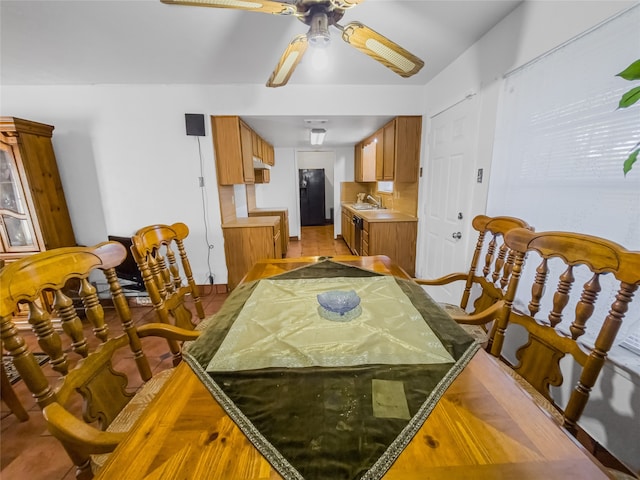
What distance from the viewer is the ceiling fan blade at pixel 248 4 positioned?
1.03m

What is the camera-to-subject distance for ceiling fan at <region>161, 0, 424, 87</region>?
1053 millimetres

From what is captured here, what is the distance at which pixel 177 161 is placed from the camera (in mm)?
2785

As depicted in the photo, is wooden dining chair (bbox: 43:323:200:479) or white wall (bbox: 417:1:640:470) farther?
white wall (bbox: 417:1:640:470)

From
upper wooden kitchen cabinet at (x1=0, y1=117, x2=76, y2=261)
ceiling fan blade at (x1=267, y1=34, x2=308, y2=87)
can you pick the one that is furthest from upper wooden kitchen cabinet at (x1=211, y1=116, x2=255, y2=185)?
upper wooden kitchen cabinet at (x1=0, y1=117, x2=76, y2=261)

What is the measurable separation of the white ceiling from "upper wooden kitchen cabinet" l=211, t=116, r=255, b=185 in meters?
0.39

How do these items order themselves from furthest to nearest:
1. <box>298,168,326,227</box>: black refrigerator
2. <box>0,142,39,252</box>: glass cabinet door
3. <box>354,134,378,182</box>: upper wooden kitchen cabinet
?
1. <box>298,168,326,227</box>: black refrigerator
2. <box>354,134,378,182</box>: upper wooden kitchen cabinet
3. <box>0,142,39,252</box>: glass cabinet door

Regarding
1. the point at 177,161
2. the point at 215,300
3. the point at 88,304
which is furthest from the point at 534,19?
the point at 215,300

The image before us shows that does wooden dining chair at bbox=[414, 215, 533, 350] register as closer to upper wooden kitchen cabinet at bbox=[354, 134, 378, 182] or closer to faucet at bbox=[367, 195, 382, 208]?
upper wooden kitchen cabinet at bbox=[354, 134, 378, 182]

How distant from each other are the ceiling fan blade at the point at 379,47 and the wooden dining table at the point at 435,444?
1.40m

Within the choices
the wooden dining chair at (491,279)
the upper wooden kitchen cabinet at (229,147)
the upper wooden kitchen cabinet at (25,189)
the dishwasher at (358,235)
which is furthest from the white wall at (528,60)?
the upper wooden kitchen cabinet at (25,189)

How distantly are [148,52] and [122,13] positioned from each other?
49cm

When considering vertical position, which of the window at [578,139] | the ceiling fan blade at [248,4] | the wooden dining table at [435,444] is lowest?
the wooden dining table at [435,444]

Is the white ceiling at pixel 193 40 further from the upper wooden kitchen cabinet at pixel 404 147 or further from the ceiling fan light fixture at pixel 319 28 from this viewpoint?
the ceiling fan light fixture at pixel 319 28

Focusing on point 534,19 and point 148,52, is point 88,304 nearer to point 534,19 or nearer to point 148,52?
point 148,52
